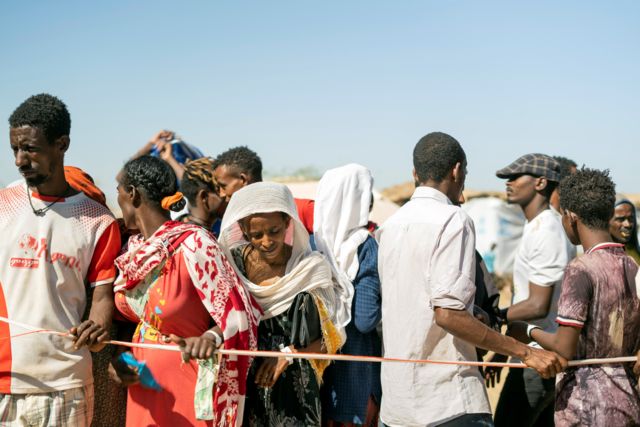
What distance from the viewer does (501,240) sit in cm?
1844

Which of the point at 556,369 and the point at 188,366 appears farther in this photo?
the point at 188,366

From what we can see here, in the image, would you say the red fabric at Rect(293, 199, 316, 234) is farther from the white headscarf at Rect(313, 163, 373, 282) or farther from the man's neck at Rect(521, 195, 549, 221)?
the man's neck at Rect(521, 195, 549, 221)

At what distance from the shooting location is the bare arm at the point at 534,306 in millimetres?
5254

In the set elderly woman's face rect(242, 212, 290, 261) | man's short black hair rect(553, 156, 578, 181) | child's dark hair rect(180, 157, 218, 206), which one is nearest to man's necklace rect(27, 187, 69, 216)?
elderly woman's face rect(242, 212, 290, 261)

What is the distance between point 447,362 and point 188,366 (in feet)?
4.50

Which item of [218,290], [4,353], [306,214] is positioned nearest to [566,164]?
[306,214]

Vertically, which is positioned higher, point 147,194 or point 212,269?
point 147,194

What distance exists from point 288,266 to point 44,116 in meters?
1.56

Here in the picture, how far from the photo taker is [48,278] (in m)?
3.83

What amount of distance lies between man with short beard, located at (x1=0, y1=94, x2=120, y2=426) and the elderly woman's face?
0.78m

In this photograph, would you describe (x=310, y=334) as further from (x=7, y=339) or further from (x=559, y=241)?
(x=559, y=241)

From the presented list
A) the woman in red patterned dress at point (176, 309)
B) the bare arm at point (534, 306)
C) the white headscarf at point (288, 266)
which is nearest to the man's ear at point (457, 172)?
the white headscarf at point (288, 266)

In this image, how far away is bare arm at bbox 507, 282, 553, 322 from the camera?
5254 mm

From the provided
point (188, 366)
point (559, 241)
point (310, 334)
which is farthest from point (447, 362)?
point (559, 241)
